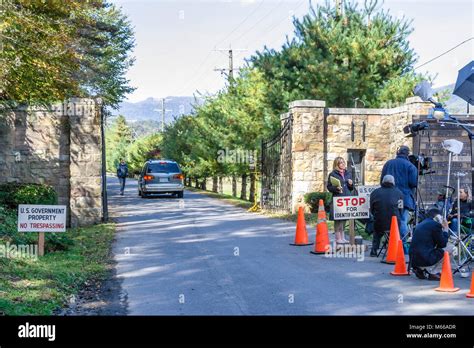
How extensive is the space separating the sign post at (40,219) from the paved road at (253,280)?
128cm

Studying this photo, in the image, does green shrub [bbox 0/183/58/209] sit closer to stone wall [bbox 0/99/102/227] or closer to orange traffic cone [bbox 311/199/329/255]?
stone wall [bbox 0/99/102/227]

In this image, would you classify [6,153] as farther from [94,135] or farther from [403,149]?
[403,149]

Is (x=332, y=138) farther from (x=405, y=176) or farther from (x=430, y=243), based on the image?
(x=430, y=243)

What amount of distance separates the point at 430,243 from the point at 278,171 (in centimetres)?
1269

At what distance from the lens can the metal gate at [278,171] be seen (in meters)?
20.5

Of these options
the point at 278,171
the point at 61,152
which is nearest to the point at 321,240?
the point at 61,152

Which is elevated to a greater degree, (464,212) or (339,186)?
(339,186)

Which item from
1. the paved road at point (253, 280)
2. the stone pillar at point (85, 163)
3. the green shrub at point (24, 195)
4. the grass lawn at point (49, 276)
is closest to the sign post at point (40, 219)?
the grass lawn at point (49, 276)

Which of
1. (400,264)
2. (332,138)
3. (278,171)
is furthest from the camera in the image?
(278,171)

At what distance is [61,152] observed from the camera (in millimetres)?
17078

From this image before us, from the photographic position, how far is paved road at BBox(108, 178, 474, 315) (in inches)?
308

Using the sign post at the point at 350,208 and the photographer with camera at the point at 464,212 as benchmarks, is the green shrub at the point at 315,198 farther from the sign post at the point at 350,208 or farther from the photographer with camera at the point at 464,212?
the sign post at the point at 350,208
